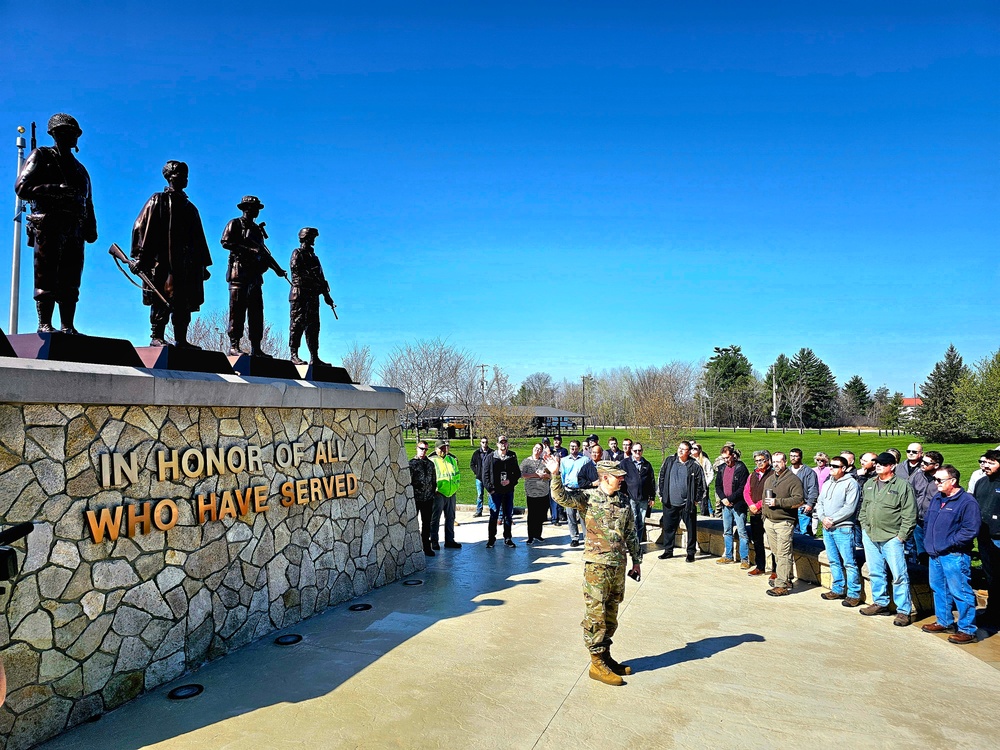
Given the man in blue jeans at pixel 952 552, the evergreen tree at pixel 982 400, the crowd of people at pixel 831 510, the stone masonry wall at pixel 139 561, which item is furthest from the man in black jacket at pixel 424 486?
the evergreen tree at pixel 982 400

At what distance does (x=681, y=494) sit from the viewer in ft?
32.7

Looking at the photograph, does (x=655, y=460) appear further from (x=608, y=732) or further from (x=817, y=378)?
(x=817, y=378)

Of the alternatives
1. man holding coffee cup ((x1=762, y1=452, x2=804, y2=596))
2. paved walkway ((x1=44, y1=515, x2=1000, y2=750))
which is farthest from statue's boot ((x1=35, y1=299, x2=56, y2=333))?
man holding coffee cup ((x1=762, y1=452, x2=804, y2=596))

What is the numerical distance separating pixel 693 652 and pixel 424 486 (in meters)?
5.24

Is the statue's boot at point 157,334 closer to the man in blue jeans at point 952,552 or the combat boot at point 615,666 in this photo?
the combat boot at point 615,666

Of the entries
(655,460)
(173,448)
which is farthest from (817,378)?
(173,448)

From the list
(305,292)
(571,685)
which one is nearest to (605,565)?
(571,685)

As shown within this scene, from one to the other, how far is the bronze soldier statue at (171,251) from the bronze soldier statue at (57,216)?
0.86 meters

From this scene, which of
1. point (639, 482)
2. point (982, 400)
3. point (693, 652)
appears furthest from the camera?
point (982, 400)

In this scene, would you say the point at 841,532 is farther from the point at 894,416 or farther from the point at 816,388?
the point at 816,388

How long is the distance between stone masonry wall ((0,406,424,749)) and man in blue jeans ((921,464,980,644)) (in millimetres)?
6467

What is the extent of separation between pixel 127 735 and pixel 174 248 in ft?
14.1

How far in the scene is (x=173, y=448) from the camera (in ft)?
18.5

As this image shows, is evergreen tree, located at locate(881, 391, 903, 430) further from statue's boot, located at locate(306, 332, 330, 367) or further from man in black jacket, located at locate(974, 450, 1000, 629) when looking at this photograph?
statue's boot, located at locate(306, 332, 330, 367)
